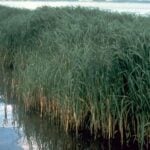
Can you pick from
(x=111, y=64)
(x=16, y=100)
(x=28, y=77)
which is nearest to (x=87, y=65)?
(x=111, y=64)

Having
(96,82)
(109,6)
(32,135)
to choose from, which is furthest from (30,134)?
(109,6)

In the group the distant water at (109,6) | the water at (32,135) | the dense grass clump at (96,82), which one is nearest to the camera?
the dense grass clump at (96,82)

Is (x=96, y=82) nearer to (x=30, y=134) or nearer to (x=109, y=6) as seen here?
(x=30, y=134)

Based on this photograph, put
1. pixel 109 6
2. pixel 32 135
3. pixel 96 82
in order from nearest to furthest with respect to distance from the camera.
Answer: pixel 96 82 < pixel 32 135 < pixel 109 6

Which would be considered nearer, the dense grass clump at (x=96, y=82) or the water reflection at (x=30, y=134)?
the dense grass clump at (x=96, y=82)

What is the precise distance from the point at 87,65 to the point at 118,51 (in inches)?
20.3

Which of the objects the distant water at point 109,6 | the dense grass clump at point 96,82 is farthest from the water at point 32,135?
the distant water at point 109,6

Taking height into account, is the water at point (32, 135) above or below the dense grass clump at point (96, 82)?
below

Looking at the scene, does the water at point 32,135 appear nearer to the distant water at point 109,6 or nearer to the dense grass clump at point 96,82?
the dense grass clump at point 96,82

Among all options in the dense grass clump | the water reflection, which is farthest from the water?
the dense grass clump

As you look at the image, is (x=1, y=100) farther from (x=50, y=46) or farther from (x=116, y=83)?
(x=116, y=83)

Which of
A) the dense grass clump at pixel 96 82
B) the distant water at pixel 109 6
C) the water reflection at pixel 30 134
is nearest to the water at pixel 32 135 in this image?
the water reflection at pixel 30 134

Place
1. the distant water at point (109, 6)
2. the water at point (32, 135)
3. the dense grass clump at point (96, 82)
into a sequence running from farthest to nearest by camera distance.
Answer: the distant water at point (109, 6) → the water at point (32, 135) → the dense grass clump at point (96, 82)

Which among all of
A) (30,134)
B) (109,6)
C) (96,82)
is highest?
(96,82)
